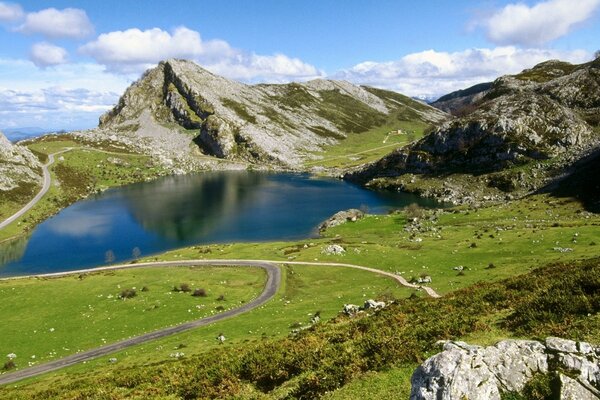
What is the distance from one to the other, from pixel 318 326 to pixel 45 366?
31.7 metres

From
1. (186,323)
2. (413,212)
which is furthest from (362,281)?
(413,212)

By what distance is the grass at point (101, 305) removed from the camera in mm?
52906

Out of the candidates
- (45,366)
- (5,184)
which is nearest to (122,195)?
(5,184)

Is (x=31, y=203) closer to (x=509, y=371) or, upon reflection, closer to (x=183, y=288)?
(x=183, y=288)

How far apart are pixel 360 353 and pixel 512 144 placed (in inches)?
6230

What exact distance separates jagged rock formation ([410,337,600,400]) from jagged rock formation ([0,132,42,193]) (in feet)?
623

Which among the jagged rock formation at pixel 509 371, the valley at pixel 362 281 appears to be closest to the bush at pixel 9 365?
the valley at pixel 362 281

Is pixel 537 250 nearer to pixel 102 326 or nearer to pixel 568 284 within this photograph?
pixel 568 284

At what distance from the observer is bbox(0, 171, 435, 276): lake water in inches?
4387

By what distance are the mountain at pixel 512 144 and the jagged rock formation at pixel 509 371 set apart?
13946 cm

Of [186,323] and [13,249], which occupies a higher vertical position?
[186,323]

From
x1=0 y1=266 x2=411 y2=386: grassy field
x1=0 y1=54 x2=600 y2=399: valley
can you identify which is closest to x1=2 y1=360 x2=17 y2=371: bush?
x1=0 y1=266 x2=411 y2=386: grassy field

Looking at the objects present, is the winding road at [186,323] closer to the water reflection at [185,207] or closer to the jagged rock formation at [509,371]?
the water reflection at [185,207]

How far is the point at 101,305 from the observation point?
63594mm
